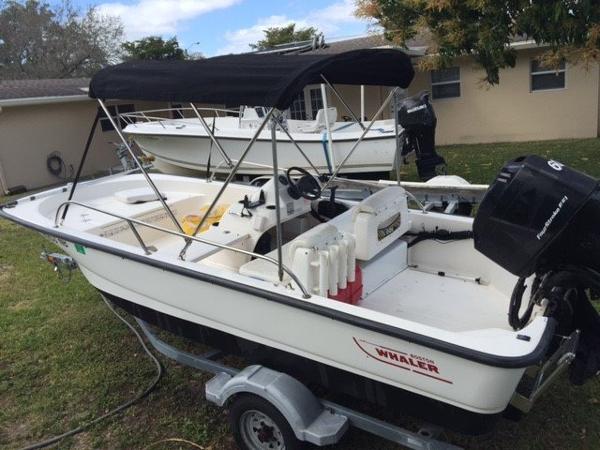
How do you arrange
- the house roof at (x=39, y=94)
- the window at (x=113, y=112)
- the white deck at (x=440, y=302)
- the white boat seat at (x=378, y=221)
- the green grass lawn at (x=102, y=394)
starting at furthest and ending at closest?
the window at (x=113, y=112) → the house roof at (x=39, y=94) → the white boat seat at (x=378, y=221) → the white deck at (x=440, y=302) → the green grass lawn at (x=102, y=394)

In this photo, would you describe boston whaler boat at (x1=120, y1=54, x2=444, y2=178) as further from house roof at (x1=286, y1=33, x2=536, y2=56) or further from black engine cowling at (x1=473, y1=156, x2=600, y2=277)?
black engine cowling at (x1=473, y1=156, x2=600, y2=277)

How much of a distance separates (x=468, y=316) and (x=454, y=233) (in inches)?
24.7

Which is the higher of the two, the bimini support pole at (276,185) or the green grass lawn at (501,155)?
the bimini support pole at (276,185)

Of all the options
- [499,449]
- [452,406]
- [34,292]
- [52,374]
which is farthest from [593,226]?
[34,292]

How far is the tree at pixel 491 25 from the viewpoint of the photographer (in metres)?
5.61

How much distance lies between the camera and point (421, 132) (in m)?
7.12

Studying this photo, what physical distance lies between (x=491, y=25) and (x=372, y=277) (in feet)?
13.7

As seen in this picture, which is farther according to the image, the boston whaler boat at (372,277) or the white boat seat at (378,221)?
the white boat seat at (378,221)

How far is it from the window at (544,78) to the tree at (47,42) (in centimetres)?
2222

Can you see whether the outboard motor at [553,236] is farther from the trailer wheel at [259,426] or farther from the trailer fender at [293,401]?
the trailer wheel at [259,426]

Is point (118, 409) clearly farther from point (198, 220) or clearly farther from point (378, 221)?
point (378, 221)

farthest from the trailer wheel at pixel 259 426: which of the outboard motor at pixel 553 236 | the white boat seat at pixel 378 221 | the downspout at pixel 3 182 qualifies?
the downspout at pixel 3 182

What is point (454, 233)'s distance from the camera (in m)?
3.57

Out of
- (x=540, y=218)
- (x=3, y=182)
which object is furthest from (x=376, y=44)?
(x=540, y=218)
